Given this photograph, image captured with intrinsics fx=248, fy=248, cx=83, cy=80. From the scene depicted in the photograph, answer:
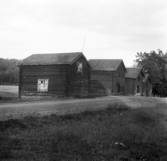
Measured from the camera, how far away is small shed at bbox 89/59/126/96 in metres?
41.5

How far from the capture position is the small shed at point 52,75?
29.6 metres

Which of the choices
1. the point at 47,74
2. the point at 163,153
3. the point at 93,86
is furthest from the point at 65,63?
the point at 163,153

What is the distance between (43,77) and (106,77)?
1434 centimetres

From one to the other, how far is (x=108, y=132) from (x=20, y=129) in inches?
140

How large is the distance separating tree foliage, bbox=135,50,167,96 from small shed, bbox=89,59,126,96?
19.3m

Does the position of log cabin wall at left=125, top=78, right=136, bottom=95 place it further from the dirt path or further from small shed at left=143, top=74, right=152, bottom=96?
the dirt path

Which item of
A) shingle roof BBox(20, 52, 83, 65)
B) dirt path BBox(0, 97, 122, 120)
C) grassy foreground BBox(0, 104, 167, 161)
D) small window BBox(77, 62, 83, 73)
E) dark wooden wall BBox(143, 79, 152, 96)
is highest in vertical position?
shingle roof BBox(20, 52, 83, 65)

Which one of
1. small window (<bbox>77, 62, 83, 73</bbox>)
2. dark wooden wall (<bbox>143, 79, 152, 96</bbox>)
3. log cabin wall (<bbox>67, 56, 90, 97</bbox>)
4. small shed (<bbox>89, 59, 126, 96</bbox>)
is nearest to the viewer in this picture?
log cabin wall (<bbox>67, 56, 90, 97</bbox>)

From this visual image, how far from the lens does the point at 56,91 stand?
98.3 feet

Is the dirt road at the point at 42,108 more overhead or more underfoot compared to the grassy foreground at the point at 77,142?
more overhead

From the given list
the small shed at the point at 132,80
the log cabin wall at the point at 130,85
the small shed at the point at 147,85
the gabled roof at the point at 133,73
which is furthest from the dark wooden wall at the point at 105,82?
the small shed at the point at 147,85

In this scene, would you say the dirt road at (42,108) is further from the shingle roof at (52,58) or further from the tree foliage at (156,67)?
the tree foliage at (156,67)

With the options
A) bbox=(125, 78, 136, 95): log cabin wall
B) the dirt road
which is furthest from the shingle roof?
bbox=(125, 78, 136, 95): log cabin wall

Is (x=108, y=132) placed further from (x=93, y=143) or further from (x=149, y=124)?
(x=149, y=124)
